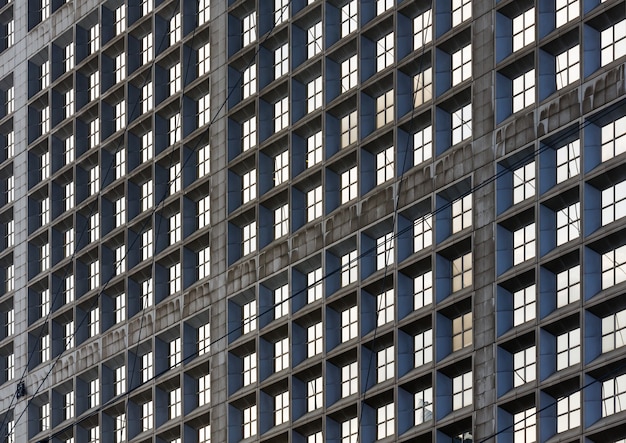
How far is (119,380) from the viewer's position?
389 feet

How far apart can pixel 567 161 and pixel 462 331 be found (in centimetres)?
934

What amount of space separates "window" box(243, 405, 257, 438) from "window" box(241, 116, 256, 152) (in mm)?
13625

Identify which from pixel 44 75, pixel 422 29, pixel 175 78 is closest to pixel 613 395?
pixel 422 29

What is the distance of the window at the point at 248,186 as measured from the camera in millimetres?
110438

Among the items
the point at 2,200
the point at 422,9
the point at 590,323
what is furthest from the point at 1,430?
the point at 590,323

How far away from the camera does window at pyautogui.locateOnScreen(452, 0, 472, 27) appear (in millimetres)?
98125

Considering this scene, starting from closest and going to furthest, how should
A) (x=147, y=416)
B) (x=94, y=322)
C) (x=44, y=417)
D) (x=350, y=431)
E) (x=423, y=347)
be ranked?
(x=423, y=347) → (x=350, y=431) → (x=147, y=416) → (x=94, y=322) → (x=44, y=417)

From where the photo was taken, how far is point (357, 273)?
4021 inches

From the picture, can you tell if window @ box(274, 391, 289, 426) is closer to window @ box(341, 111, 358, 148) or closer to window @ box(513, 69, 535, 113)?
window @ box(341, 111, 358, 148)

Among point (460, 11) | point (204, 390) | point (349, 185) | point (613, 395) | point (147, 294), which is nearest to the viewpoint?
point (613, 395)

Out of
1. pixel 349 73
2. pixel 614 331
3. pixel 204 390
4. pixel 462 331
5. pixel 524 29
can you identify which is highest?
pixel 349 73

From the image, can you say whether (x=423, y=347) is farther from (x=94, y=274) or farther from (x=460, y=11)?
(x=94, y=274)

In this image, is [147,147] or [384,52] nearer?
[384,52]

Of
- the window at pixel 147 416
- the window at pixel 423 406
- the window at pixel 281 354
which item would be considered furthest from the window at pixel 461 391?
the window at pixel 147 416
